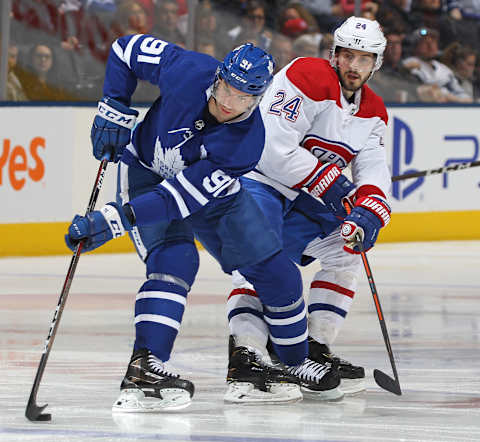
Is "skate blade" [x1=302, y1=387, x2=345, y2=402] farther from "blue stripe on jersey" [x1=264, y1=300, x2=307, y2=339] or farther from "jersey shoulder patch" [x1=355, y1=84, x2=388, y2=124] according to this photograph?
"jersey shoulder patch" [x1=355, y1=84, x2=388, y2=124]

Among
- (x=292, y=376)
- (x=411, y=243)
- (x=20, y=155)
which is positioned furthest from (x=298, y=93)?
(x=411, y=243)

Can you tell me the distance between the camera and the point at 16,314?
6.00 meters

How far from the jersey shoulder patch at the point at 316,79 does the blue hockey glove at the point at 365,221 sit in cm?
36

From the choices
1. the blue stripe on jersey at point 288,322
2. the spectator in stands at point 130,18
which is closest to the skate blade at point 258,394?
the blue stripe on jersey at point 288,322

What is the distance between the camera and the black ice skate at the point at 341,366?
4477 millimetres

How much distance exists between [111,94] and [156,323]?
2.45 ft

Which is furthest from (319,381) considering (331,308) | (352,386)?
(331,308)

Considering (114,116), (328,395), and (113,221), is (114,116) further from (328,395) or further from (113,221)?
(328,395)

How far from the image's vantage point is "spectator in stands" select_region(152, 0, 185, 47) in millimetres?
8781

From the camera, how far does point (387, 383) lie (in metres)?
4.40

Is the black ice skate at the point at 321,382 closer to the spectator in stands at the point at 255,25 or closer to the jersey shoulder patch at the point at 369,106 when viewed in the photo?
the jersey shoulder patch at the point at 369,106

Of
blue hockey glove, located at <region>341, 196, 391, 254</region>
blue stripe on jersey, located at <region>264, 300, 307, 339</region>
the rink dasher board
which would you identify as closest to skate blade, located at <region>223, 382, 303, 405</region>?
blue stripe on jersey, located at <region>264, 300, 307, 339</region>

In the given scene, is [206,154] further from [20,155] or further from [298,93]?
[20,155]

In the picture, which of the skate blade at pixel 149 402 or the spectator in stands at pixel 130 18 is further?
the spectator in stands at pixel 130 18
